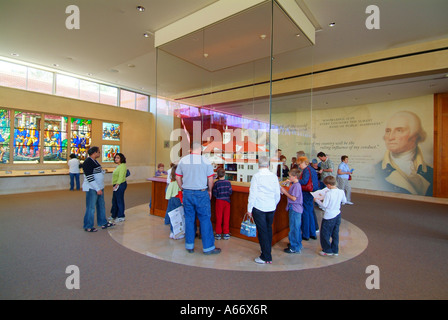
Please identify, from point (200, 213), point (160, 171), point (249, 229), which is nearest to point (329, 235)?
point (249, 229)

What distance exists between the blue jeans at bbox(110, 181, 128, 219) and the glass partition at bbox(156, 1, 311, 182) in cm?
128

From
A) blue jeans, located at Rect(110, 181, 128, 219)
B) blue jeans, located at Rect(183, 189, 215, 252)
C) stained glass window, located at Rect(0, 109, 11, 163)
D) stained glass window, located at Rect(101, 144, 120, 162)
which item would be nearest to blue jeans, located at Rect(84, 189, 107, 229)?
blue jeans, located at Rect(110, 181, 128, 219)

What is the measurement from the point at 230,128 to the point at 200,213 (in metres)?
3.68

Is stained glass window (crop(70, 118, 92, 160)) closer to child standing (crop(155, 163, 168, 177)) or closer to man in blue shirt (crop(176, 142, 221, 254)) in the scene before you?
child standing (crop(155, 163, 168, 177))

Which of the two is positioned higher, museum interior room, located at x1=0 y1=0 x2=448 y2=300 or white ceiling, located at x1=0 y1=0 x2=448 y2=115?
white ceiling, located at x1=0 y1=0 x2=448 y2=115

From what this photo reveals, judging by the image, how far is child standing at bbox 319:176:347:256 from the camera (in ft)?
11.7

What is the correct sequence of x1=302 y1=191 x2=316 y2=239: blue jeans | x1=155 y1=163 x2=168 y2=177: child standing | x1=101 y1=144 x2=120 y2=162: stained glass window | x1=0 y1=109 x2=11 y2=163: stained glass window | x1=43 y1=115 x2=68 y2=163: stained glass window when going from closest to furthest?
x1=302 y1=191 x2=316 y2=239: blue jeans, x1=155 y1=163 x2=168 y2=177: child standing, x1=0 y1=109 x2=11 y2=163: stained glass window, x1=43 y1=115 x2=68 y2=163: stained glass window, x1=101 y1=144 x2=120 y2=162: stained glass window

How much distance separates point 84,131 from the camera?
10.7 metres

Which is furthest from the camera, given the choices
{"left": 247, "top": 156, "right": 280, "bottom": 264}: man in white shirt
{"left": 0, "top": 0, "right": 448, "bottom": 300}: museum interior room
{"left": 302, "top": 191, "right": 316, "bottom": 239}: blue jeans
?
{"left": 302, "top": 191, "right": 316, "bottom": 239}: blue jeans

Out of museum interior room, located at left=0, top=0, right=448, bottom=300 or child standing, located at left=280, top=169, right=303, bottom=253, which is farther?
child standing, located at left=280, top=169, right=303, bottom=253

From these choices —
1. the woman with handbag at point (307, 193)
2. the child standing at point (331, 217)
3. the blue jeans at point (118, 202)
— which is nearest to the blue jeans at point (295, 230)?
the child standing at point (331, 217)

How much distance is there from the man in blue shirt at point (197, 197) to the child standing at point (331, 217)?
1.70 metres

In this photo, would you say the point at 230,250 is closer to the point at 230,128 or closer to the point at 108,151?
the point at 230,128

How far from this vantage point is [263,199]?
10.5 feet
